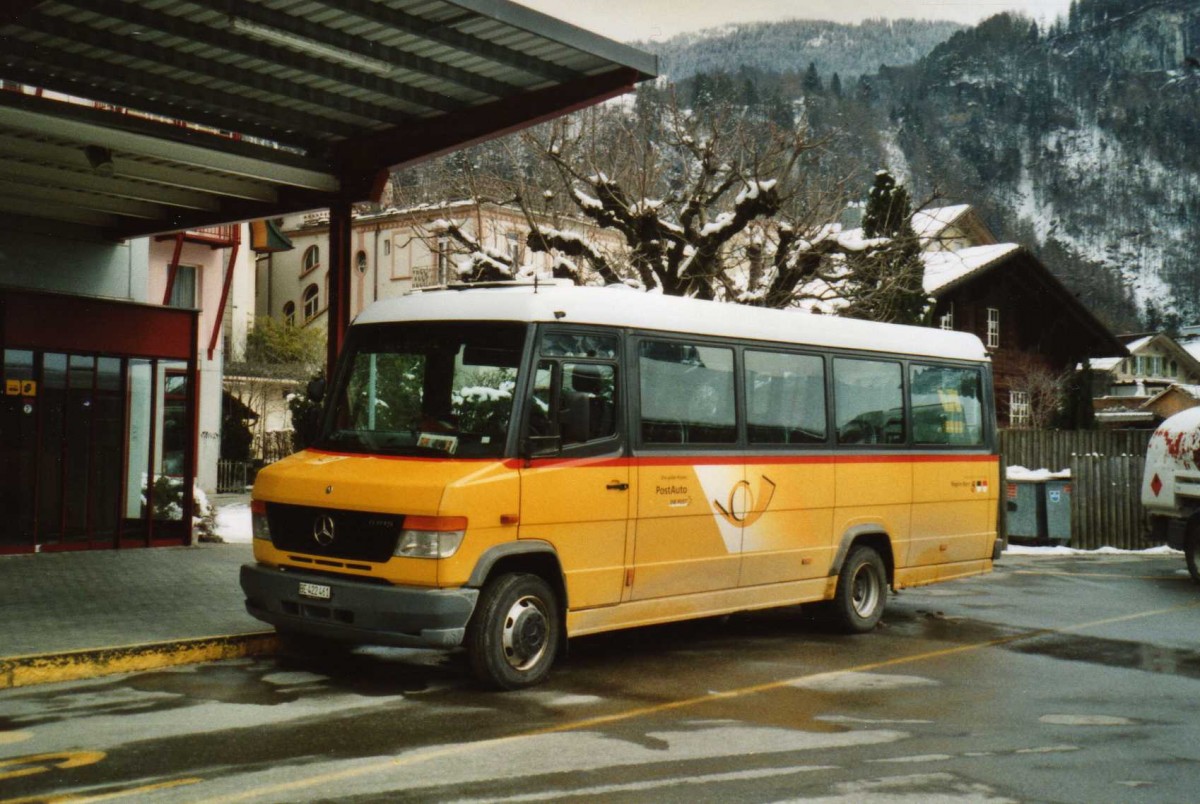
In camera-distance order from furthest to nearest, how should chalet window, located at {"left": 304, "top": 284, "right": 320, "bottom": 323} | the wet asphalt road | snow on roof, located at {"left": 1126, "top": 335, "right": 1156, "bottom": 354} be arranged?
1. snow on roof, located at {"left": 1126, "top": 335, "right": 1156, "bottom": 354}
2. chalet window, located at {"left": 304, "top": 284, "right": 320, "bottom": 323}
3. the wet asphalt road

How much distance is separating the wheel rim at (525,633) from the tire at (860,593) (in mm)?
3855

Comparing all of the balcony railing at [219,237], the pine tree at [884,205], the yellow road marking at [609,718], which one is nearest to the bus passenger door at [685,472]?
the yellow road marking at [609,718]

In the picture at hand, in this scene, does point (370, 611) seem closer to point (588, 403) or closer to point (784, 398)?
point (588, 403)

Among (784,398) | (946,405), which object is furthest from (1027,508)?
(784,398)

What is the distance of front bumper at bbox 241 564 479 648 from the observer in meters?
8.52

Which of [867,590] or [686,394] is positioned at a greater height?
[686,394]

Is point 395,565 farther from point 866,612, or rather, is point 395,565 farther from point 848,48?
point 848,48

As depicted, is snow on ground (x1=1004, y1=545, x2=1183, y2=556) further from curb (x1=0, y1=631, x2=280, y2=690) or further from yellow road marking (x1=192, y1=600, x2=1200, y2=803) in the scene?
curb (x1=0, y1=631, x2=280, y2=690)

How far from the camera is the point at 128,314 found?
17453 mm

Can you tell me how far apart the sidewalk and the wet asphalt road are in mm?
235

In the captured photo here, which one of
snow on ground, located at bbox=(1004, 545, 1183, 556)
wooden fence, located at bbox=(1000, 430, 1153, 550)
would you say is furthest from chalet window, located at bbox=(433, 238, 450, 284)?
snow on ground, located at bbox=(1004, 545, 1183, 556)

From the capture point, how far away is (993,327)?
49.6 m

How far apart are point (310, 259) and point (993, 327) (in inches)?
1336

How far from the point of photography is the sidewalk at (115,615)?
951 cm
